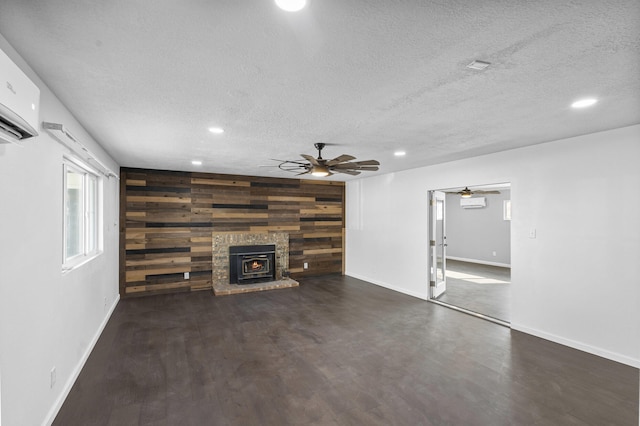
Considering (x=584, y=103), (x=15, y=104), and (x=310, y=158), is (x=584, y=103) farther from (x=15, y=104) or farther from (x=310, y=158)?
(x=15, y=104)

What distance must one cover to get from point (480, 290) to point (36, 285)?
6.57 metres

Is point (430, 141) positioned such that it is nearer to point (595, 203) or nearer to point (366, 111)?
point (366, 111)

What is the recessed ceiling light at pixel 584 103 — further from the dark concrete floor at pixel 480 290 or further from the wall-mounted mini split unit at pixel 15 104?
the wall-mounted mini split unit at pixel 15 104

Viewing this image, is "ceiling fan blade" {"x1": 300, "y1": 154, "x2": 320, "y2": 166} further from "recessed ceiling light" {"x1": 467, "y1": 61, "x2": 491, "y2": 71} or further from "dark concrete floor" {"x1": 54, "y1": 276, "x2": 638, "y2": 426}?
"dark concrete floor" {"x1": 54, "y1": 276, "x2": 638, "y2": 426}

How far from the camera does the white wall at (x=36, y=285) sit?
1.65 metres

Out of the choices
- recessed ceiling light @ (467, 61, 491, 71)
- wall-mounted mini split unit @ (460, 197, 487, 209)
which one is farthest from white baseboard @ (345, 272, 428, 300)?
wall-mounted mini split unit @ (460, 197, 487, 209)

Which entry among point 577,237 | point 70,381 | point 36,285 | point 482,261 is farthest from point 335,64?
point 482,261

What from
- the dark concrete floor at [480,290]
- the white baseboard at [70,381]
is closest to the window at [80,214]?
the white baseboard at [70,381]

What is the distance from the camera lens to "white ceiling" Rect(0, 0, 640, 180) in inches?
53.5

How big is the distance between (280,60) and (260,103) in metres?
0.74

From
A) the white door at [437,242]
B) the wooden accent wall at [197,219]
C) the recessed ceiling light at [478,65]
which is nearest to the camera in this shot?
the recessed ceiling light at [478,65]

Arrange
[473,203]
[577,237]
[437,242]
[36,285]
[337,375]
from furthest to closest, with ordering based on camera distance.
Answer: [473,203]
[437,242]
[577,237]
[337,375]
[36,285]

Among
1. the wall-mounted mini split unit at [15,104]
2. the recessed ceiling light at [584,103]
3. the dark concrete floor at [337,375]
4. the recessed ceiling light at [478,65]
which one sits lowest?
the dark concrete floor at [337,375]

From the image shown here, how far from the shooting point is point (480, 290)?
6090mm
